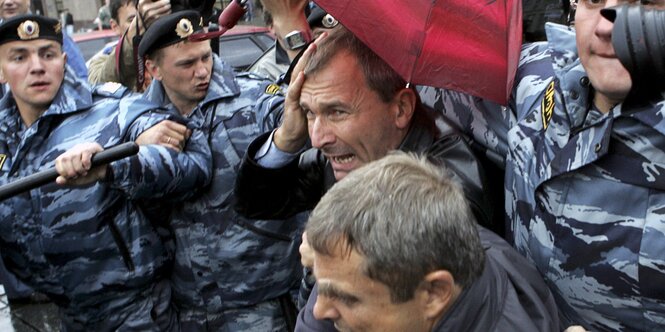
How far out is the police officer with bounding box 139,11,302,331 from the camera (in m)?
3.10

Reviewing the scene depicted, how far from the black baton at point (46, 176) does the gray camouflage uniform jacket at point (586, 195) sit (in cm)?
119

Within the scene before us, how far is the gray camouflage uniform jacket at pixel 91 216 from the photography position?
2959 millimetres

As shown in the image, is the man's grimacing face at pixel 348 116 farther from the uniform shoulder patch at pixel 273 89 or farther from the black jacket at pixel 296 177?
the uniform shoulder patch at pixel 273 89

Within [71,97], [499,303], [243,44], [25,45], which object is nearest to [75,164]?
[71,97]

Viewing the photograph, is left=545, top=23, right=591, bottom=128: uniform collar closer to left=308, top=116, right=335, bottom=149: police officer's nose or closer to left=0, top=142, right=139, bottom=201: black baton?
left=308, top=116, right=335, bottom=149: police officer's nose

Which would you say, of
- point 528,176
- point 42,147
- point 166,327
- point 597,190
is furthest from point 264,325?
point 597,190

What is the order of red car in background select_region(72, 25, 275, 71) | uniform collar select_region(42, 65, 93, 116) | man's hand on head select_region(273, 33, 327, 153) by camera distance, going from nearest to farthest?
man's hand on head select_region(273, 33, 327, 153)
uniform collar select_region(42, 65, 93, 116)
red car in background select_region(72, 25, 275, 71)

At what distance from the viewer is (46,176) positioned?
241 centimetres

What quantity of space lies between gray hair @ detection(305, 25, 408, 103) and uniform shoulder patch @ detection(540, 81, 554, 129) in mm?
379

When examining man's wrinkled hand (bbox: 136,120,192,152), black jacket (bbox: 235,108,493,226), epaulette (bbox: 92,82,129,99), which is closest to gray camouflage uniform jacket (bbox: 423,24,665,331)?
black jacket (bbox: 235,108,493,226)

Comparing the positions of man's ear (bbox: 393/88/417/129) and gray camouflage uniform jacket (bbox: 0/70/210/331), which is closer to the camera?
man's ear (bbox: 393/88/417/129)

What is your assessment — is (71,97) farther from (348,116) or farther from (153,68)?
(348,116)

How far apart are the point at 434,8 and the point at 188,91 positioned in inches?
56.7

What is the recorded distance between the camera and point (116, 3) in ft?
17.8
